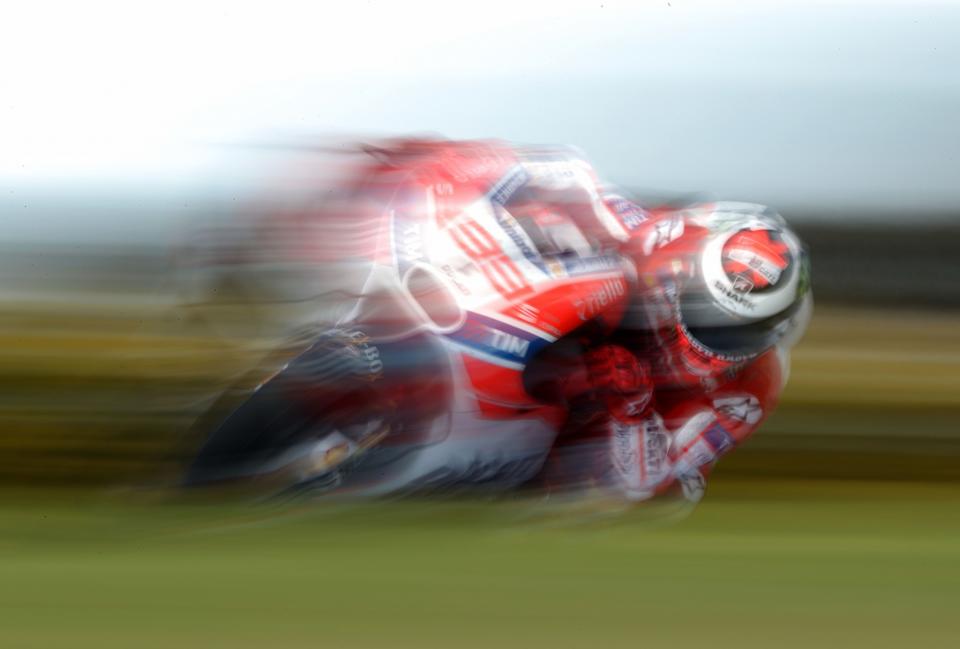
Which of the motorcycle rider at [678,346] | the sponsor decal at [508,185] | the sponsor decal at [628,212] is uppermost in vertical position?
the sponsor decal at [508,185]

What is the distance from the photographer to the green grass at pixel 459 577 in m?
2.62

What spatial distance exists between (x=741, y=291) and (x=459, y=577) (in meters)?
1.01

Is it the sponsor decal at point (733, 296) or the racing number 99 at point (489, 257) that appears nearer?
the racing number 99 at point (489, 257)

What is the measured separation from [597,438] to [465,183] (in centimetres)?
72

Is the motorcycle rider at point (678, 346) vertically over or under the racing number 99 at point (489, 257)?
under

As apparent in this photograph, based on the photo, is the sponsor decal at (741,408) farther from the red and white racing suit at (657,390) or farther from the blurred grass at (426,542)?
the blurred grass at (426,542)

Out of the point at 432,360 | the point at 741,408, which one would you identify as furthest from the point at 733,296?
the point at 432,360

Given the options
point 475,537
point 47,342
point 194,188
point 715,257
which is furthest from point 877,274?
point 47,342

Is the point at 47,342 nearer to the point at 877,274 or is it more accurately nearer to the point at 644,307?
the point at 644,307

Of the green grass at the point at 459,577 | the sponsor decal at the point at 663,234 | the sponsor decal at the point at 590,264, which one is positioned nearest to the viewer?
the green grass at the point at 459,577

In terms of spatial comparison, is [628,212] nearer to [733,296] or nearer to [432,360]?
[733,296]

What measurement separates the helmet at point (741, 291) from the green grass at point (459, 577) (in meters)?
0.46

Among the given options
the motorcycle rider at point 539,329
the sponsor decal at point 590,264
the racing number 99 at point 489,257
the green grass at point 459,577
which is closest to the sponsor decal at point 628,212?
the motorcycle rider at point 539,329

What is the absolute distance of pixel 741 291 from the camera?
129 inches
